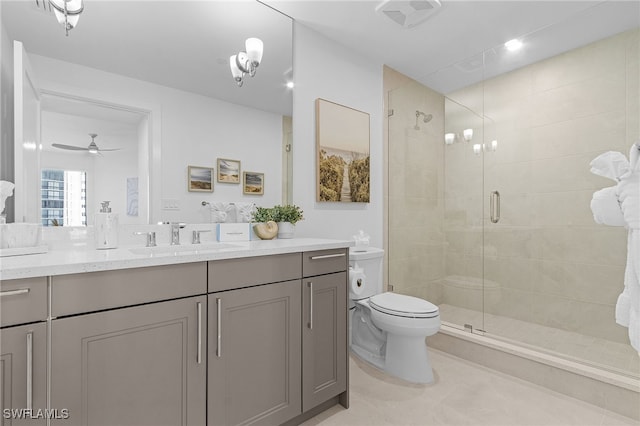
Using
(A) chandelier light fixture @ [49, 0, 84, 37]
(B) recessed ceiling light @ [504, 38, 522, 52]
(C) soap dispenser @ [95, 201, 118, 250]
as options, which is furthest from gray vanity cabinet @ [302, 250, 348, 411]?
(B) recessed ceiling light @ [504, 38, 522, 52]

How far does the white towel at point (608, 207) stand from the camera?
3.45ft

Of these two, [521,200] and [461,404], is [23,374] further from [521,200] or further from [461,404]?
[521,200]

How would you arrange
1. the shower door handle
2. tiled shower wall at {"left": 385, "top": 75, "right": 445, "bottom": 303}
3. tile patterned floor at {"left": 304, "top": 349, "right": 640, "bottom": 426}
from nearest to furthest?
1. tile patterned floor at {"left": 304, "top": 349, "right": 640, "bottom": 426}
2. the shower door handle
3. tiled shower wall at {"left": 385, "top": 75, "right": 445, "bottom": 303}

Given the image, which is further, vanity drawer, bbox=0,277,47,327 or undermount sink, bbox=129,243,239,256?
undermount sink, bbox=129,243,239,256

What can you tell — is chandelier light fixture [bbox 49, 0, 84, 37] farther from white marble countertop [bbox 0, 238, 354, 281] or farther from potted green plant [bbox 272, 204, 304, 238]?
potted green plant [bbox 272, 204, 304, 238]

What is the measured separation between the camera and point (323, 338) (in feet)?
5.32

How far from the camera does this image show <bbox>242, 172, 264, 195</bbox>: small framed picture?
198cm

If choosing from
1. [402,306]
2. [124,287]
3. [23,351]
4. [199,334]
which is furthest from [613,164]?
[23,351]

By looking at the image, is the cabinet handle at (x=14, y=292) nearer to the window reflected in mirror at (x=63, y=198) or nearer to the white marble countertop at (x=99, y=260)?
the white marble countertop at (x=99, y=260)

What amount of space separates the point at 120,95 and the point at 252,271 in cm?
111

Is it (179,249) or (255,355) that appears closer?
(255,355)

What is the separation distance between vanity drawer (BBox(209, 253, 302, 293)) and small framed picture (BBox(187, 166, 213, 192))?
67cm

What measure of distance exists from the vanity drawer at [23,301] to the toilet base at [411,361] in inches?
72.8

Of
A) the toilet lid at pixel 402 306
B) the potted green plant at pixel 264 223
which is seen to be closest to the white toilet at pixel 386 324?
the toilet lid at pixel 402 306
